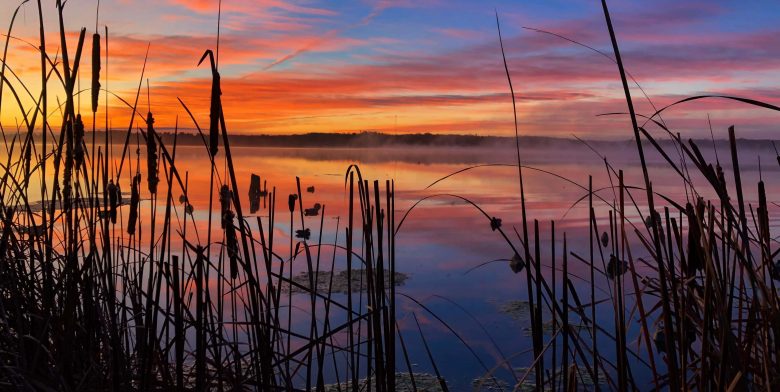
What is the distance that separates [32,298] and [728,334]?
2.05 m

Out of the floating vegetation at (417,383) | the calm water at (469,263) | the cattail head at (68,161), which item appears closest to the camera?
the cattail head at (68,161)

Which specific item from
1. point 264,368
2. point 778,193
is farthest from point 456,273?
point 778,193

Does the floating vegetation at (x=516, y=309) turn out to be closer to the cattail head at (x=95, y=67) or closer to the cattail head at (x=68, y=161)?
the cattail head at (x=68, y=161)

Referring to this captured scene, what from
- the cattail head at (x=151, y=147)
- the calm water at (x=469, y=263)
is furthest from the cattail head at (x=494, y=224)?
the cattail head at (x=151, y=147)

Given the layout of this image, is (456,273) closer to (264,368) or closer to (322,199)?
(264,368)

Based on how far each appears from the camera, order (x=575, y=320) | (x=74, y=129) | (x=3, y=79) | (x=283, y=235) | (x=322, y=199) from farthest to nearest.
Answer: (x=322, y=199), (x=283, y=235), (x=575, y=320), (x=3, y=79), (x=74, y=129)

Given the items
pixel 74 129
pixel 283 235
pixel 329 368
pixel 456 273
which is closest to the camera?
pixel 74 129

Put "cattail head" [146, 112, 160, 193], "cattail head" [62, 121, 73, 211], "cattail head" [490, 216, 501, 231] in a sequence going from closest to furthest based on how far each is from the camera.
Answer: "cattail head" [146, 112, 160, 193] < "cattail head" [62, 121, 73, 211] < "cattail head" [490, 216, 501, 231]

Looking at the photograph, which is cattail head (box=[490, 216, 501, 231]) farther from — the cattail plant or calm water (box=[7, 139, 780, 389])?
the cattail plant

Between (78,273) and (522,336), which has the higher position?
(78,273)

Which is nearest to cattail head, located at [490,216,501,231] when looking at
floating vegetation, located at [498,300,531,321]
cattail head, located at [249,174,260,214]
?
floating vegetation, located at [498,300,531,321]

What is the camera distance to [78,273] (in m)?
1.85

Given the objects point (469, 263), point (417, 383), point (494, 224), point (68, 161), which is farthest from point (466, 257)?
point (68, 161)

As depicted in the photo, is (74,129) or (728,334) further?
(74,129)
